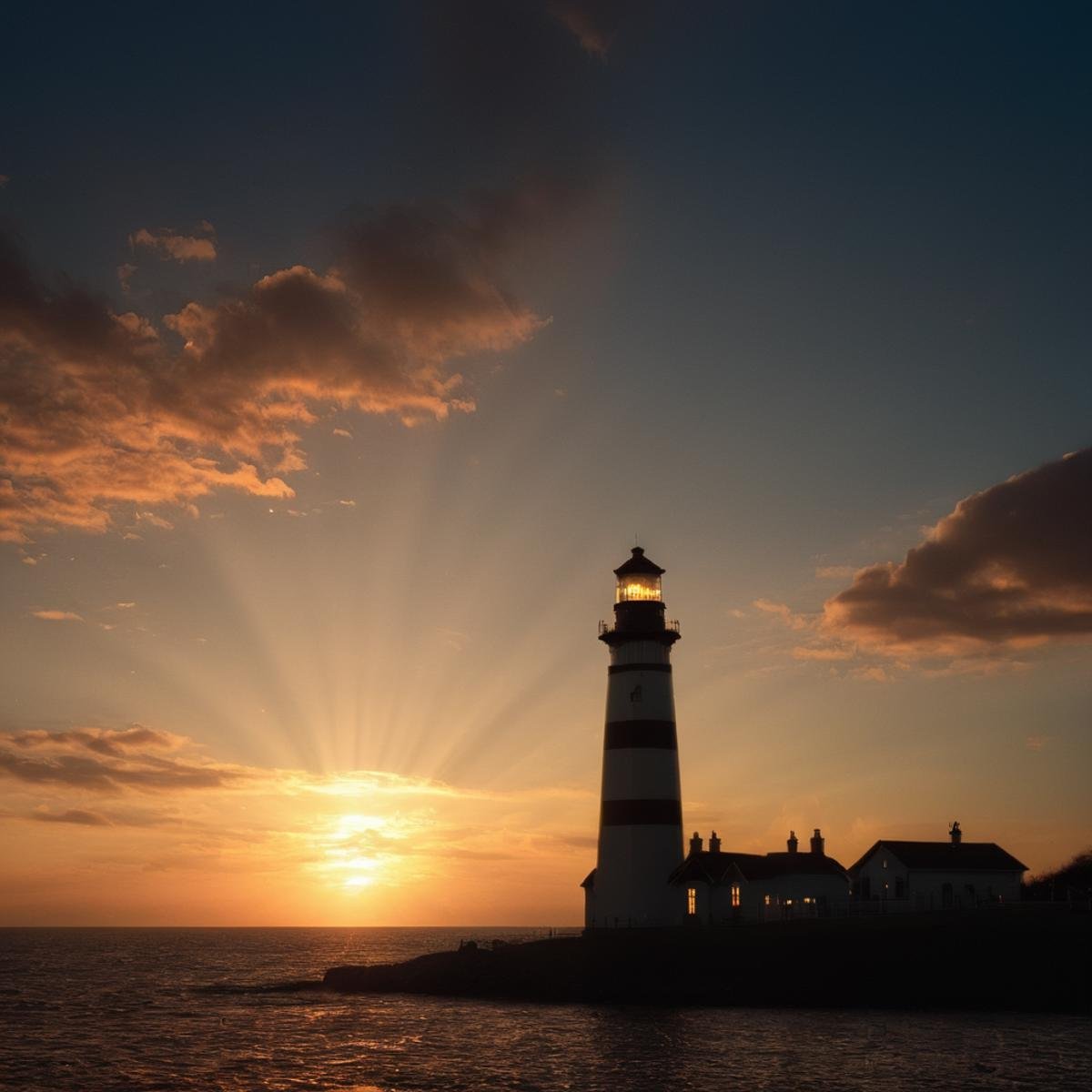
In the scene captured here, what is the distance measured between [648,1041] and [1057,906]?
85.0ft

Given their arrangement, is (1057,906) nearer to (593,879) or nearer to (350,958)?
(593,879)

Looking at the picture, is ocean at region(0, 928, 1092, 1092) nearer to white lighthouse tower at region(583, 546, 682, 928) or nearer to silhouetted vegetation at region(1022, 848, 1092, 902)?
white lighthouse tower at region(583, 546, 682, 928)

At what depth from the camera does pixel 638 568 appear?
6788 cm

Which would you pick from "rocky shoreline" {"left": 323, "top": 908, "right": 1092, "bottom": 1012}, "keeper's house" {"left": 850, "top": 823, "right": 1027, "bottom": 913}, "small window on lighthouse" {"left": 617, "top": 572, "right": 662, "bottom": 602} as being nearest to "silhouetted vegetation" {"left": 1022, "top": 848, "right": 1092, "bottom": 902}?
"keeper's house" {"left": 850, "top": 823, "right": 1027, "bottom": 913}

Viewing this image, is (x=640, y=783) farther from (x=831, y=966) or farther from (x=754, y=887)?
(x=831, y=966)

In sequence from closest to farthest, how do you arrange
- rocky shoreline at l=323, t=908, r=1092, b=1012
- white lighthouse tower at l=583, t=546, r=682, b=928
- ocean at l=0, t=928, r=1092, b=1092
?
ocean at l=0, t=928, r=1092, b=1092 < rocky shoreline at l=323, t=908, r=1092, b=1012 < white lighthouse tower at l=583, t=546, r=682, b=928

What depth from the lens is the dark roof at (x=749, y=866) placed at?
219 ft

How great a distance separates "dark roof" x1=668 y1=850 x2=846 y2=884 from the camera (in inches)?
2628

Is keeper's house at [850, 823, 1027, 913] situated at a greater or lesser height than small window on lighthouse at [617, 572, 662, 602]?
lesser

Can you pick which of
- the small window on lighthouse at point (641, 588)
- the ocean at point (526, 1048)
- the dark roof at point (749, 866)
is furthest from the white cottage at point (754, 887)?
the small window on lighthouse at point (641, 588)

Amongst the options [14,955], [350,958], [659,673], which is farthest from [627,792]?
[14,955]

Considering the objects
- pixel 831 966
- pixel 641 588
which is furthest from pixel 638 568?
pixel 831 966

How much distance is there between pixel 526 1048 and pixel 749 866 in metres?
24.9

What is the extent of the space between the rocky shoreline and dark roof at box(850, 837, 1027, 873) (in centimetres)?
981
